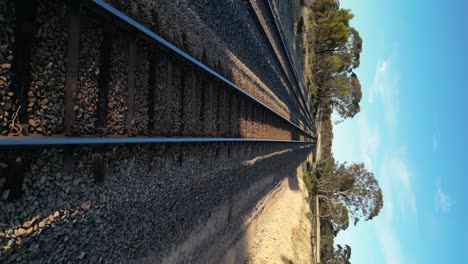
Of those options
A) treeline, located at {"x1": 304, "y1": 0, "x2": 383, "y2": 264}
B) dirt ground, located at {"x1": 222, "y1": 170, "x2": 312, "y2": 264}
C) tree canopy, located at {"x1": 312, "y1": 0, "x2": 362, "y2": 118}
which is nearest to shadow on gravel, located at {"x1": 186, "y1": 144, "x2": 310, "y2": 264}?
dirt ground, located at {"x1": 222, "y1": 170, "x2": 312, "y2": 264}

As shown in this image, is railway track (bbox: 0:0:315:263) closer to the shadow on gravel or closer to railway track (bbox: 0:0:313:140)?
railway track (bbox: 0:0:313:140)

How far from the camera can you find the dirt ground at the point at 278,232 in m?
12.4

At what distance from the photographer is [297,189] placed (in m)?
24.3

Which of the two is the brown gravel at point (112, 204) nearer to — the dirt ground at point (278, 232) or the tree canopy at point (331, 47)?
the dirt ground at point (278, 232)

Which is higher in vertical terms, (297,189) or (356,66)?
(356,66)

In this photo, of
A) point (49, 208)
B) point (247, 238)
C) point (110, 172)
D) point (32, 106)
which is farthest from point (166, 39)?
point (247, 238)

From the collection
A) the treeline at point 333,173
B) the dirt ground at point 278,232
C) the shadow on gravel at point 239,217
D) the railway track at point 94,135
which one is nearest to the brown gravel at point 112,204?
the railway track at point 94,135

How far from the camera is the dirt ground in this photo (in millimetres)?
12425

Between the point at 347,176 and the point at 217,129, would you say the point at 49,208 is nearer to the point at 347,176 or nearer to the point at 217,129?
the point at 217,129

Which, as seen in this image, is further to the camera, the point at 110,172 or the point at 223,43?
the point at 223,43

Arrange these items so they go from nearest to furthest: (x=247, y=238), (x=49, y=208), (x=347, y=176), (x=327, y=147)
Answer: (x=49, y=208), (x=247, y=238), (x=347, y=176), (x=327, y=147)

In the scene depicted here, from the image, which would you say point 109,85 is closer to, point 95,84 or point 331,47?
point 95,84

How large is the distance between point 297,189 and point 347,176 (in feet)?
50.5

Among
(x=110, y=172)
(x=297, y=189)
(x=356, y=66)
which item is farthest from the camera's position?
(x=356, y=66)
